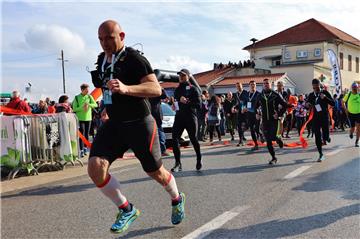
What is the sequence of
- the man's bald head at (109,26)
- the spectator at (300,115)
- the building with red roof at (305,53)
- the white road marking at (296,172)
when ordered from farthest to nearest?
the building with red roof at (305,53), the spectator at (300,115), the white road marking at (296,172), the man's bald head at (109,26)

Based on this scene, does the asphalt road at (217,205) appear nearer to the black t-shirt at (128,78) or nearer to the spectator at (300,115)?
the black t-shirt at (128,78)

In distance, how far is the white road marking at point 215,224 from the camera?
4.30 meters

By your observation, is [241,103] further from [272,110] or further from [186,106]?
[186,106]

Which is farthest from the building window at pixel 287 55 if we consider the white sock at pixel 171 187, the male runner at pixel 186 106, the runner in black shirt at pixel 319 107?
the white sock at pixel 171 187

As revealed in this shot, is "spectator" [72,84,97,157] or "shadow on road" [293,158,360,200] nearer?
"shadow on road" [293,158,360,200]

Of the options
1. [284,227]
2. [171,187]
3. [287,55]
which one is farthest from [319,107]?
[287,55]

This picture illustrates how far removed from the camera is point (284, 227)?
14.9 feet

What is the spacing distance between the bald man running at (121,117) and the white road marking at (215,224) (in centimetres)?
72

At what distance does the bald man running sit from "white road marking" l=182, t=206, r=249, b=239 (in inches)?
28.3

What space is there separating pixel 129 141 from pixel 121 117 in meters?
0.26

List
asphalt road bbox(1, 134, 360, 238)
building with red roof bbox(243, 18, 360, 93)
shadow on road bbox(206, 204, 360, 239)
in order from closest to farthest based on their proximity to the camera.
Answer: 1. shadow on road bbox(206, 204, 360, 239)
2. asphalt road bbox(1, 134, 360, 238)
3. building with red roof bbox(243, 18, 360, 93)

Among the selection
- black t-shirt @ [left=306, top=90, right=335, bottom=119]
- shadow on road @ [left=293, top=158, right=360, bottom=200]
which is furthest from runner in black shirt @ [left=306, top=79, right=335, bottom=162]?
shadow on road @ [left=293, top=158, right=360, bottom=200]

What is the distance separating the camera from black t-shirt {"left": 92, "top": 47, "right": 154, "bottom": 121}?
13.0 feet

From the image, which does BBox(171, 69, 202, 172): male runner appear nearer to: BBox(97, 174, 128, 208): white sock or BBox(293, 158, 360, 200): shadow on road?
BBox(293, 158, 360, 200): shadow on road
